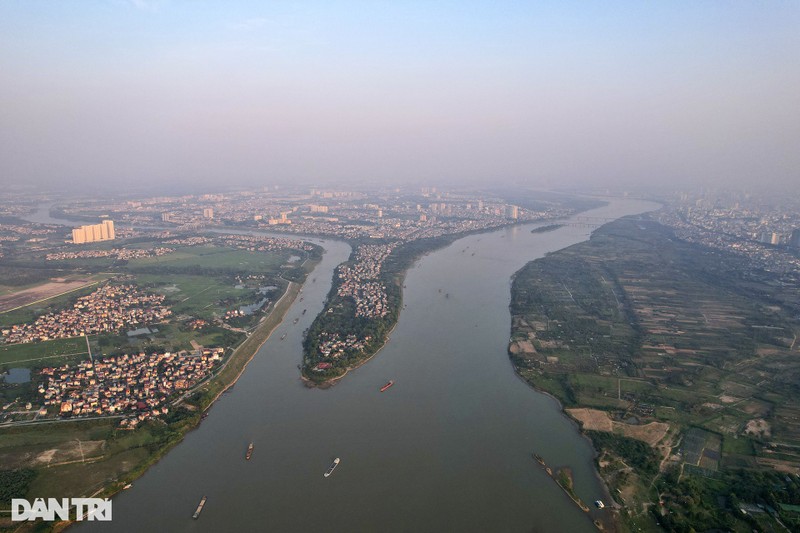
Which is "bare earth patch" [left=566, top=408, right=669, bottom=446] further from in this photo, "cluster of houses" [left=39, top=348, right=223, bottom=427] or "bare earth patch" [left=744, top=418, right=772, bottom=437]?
"cluster of houses" [left=39, top=348, right=223, bottom=427]

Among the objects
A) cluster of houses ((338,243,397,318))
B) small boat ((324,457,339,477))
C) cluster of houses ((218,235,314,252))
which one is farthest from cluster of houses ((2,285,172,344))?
cluster of houses ((218,235,314,252))

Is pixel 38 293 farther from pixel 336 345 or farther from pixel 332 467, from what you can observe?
pixel 332 467

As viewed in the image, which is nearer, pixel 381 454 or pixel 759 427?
pixel 381 454

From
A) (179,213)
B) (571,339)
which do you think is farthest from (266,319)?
(179,213)

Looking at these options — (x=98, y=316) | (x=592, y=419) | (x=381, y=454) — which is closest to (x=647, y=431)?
(x=592, y=419)

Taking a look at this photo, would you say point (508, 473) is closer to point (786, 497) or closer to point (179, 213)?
point (786, 497)

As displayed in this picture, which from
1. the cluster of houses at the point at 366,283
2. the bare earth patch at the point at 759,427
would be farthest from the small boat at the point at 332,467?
the bare earth patch at the point at 759,427
